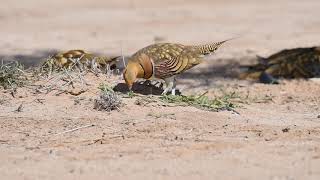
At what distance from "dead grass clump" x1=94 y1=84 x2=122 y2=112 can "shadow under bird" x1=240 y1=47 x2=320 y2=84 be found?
3.89m

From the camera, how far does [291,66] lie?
36.6ft

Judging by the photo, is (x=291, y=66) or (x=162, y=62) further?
(x=291, y=66)

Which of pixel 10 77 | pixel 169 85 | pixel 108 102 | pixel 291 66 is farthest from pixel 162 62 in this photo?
pixel 291 66

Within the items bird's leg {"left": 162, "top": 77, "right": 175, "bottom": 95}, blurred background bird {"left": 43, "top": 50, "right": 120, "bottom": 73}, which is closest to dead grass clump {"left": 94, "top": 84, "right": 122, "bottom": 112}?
bird's leg {"left": 162, "top": 77, "right": 175, "bottom": 95}

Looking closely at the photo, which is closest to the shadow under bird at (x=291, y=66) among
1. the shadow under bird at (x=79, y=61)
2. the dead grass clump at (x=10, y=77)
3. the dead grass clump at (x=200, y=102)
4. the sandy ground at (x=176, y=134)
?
the sandy ground at (x=176, y=134)

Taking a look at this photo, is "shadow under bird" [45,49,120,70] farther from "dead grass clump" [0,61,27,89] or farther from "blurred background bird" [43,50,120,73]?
"dead grass clump" [0,61,27,89]

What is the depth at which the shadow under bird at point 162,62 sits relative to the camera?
7.91 m

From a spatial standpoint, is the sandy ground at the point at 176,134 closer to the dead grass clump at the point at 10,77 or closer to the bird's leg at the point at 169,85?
the dead grass clump at the point at 10,77

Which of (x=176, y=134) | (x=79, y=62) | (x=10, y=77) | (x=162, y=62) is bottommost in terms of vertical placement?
(x=176, y=134)

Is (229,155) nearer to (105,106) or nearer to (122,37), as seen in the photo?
(105,106)

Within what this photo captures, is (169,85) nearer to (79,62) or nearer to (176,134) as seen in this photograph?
(79,62)

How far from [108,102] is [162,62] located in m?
0.84

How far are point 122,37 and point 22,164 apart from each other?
33.3ft

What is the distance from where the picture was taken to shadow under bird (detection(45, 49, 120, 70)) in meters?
8.71
